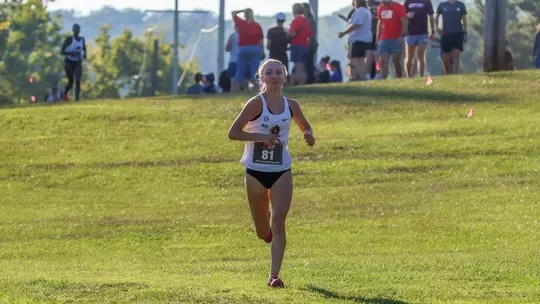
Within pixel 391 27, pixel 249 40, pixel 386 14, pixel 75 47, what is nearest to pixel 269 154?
pixel 386 14

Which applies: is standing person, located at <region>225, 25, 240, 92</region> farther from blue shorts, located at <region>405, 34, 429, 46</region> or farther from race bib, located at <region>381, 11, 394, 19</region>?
blue shorts, located at <region>405, 34, 429, 46</region>

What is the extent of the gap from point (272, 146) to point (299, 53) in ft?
62.3

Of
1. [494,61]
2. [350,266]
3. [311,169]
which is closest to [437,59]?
[494,61]

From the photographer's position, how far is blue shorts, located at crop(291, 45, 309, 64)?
3034cm

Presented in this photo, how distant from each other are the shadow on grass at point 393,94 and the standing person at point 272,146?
1675 cm

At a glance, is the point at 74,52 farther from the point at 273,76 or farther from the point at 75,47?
the point at 273,76

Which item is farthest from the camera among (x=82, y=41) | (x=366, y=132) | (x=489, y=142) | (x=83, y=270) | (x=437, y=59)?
(x=437, y=59)

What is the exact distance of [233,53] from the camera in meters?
31.4

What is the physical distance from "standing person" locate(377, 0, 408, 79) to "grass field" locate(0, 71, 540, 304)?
87 cm

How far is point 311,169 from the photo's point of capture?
23.3 meters

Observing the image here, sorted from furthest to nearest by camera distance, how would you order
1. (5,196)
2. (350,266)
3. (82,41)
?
(82,41), (5,196), (350,266)

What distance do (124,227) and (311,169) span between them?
4.71 metres

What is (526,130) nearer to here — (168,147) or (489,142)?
(489,142)

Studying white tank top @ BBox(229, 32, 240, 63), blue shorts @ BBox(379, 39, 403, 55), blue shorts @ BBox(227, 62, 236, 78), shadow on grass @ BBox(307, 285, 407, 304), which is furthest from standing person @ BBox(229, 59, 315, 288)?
blue shorts @ BBox(227, 62, 236, 78)
